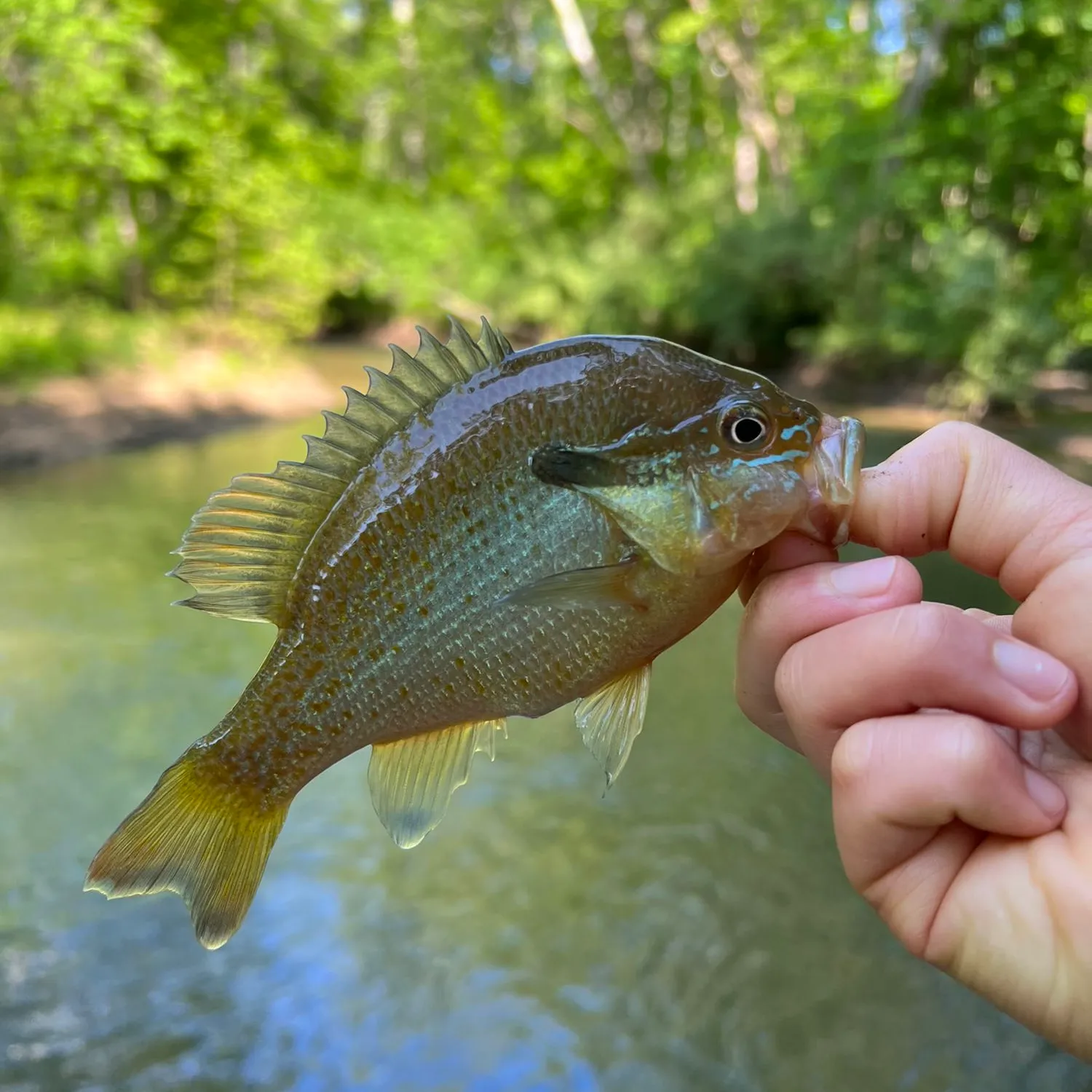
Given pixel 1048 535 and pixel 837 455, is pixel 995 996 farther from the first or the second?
pixel 837 455

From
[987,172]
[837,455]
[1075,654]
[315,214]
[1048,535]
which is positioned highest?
[837,455]

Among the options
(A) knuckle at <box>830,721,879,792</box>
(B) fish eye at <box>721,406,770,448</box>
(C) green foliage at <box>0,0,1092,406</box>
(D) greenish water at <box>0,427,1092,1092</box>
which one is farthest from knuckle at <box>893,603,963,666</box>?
(C) green foliage at <box>0,0,1092,406</box>

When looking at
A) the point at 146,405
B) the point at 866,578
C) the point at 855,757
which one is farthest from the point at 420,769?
the point at 146,405

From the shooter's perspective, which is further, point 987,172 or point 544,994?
point 987,172

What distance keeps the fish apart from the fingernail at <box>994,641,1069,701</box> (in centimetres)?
35

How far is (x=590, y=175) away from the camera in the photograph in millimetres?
30672

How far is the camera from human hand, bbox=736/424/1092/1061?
1.36m

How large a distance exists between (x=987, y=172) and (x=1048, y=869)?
1704 cm

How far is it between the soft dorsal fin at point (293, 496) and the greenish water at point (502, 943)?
2.86 meters

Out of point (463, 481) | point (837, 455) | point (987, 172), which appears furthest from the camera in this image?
point (987, 172)

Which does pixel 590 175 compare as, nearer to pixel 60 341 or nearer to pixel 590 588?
pixel 60 341

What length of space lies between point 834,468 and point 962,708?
1.46ft

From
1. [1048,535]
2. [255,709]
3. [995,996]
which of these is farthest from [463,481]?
[995,996]

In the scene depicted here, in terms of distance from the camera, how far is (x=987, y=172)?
598 inches
